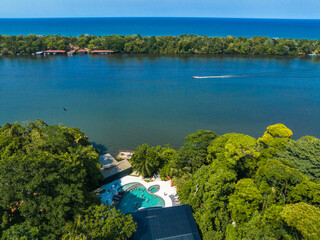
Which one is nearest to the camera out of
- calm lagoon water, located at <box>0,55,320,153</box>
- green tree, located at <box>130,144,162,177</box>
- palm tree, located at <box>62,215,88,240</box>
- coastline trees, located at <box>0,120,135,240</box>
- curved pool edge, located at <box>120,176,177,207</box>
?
palm tree, located at <box>62,215,88,240</box>

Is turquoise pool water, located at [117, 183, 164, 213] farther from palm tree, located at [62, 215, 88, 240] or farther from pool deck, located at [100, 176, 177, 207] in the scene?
palm tree, located at [62, 215, 88, 240]

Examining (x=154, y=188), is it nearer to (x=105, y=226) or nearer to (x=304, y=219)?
(x=105, y=226)

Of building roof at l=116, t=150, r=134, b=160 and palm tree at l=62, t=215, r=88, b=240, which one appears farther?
building roof at l=116, t=150, r=134, b=160

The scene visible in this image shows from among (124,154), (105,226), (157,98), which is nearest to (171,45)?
(157,98)

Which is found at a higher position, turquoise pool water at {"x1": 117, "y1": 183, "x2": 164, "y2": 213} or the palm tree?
the palm tree

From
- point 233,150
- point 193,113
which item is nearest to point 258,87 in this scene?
point 193,113

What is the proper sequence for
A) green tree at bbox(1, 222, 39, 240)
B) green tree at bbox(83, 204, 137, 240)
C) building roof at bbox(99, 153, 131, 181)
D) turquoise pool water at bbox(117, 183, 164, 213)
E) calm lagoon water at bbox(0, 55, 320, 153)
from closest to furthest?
1. green tree at bbox(1, 222, 39, 240)
2. green tree at bbox(83, 204, 137, 240)
3. turquoise pool water at bbox(117, 183, 164, 213)
4. building roof at bbox(99, 153, 131, 181)
5. calm lagoon water at bbox(0, 55, 320, 153)

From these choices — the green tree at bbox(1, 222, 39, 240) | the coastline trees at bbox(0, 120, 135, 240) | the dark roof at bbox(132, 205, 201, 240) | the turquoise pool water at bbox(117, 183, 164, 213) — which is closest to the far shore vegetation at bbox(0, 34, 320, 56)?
the turquoise pool water at bbox(117, 183, 164, 213)
